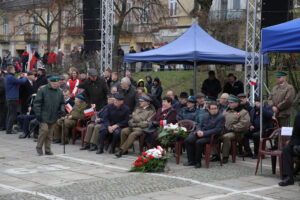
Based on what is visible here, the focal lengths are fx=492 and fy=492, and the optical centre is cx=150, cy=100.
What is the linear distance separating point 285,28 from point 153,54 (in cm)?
616

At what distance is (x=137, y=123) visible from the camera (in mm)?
11820

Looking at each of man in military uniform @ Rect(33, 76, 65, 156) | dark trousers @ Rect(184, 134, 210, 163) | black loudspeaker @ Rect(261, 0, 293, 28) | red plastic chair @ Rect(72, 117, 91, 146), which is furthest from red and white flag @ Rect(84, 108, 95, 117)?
black loudspeaker @ Rect(261, 0, 293, 28)

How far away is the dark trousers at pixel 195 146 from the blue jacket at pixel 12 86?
22.8ft

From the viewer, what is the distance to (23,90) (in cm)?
1577

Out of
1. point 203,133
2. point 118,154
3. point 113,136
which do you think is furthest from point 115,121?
point 203,133

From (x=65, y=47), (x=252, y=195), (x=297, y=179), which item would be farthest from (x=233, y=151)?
(x=65, y=47)

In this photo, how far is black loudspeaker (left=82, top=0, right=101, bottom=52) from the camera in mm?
17641

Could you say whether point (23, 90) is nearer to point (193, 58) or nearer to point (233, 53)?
→ point (193, 58)

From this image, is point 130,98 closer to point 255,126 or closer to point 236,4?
point 255,126

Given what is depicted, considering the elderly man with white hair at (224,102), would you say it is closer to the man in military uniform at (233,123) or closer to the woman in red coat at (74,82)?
the man in military uniform at (233,123)

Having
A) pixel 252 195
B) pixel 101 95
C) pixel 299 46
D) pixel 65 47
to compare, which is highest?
pixel 65 47

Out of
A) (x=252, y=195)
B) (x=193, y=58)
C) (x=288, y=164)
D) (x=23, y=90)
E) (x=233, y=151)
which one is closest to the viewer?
(x=252, y=195)

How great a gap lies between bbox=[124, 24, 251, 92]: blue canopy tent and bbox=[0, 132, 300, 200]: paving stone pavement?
3.56m

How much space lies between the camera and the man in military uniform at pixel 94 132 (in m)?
12.4
